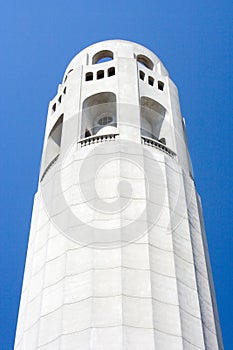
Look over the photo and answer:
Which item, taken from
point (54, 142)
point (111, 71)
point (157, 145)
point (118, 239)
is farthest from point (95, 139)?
point (118, 239)

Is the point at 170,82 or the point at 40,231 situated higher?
the point at 170,82

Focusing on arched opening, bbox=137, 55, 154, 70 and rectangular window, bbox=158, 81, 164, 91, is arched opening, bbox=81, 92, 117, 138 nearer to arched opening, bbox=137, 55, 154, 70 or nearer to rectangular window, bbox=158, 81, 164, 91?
rectangular window, bbox=158, 81, 164, 91

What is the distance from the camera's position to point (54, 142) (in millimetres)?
37031

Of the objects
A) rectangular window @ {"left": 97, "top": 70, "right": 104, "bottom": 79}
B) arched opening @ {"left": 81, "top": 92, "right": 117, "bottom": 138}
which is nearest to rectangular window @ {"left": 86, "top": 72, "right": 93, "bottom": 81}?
rectangular window @ {"left": 97, "top": 70, "right": 104, "bottom": 79}

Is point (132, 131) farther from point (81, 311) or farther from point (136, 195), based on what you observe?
point (81, 311)

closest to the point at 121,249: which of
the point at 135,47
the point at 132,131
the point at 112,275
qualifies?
the point at 112,275

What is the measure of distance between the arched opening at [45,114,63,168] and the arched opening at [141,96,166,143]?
6196mm

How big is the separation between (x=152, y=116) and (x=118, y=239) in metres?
14.5

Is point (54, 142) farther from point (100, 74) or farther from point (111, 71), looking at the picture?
point (111, 71)

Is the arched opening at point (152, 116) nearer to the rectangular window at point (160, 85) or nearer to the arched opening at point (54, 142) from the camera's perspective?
the rectangular window at point (160, 85)

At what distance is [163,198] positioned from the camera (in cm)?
2789

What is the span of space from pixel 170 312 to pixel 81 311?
408 centimetres

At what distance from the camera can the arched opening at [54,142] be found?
Answer: 35750 millimetres

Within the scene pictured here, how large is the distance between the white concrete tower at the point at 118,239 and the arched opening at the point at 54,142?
10cm
